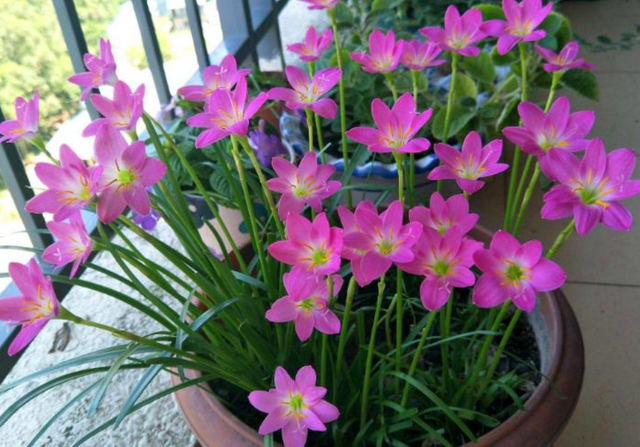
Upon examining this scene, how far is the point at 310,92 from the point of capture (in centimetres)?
54

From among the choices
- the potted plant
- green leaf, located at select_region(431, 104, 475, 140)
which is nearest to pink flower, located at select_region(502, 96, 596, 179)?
the potted plant

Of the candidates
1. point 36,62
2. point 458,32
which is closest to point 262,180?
point 458,32

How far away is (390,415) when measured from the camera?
618 mm

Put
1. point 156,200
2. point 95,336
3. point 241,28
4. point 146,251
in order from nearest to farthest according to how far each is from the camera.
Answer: point 156,200
point 95,336
point 146,251
point 241,28

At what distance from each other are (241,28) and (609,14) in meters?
1.32

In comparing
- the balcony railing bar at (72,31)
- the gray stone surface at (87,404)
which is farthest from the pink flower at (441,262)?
the balcony railing bar at (72,31)

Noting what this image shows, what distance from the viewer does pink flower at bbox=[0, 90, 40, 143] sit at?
494mm

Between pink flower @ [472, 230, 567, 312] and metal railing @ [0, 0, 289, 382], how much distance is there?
0.41m

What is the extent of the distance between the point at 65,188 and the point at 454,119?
72 cm

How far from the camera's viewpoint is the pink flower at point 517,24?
1.92 ft

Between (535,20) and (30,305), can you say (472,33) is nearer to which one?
(535,20)

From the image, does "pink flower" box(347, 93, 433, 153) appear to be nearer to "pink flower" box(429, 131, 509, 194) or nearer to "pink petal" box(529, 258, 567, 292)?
"pink flower" box(429, 131, 509, 194)

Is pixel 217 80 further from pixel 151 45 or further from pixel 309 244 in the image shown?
pixel 151 45

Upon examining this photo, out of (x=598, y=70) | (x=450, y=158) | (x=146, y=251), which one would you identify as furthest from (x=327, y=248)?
(x=598, y=70)
